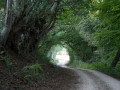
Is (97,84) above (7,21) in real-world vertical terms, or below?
below

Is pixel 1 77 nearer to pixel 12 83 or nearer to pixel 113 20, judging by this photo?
pixel 12 83

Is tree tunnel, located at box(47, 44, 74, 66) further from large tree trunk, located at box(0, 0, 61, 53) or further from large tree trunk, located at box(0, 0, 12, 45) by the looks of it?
large tree trunk, located at box(0, 0, 12, 45)

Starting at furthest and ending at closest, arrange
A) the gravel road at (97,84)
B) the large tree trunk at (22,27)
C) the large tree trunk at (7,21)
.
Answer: the large tree trunk at (22,27) → the large tree trunk at (7,21) → the gravel road at (97,84)

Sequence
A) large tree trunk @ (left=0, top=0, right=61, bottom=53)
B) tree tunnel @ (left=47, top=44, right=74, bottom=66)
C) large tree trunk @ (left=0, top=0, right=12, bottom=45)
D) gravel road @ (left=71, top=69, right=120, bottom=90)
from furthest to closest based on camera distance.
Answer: tree tunnel @ (left=47, top=44, right=74, bottom=66) → large tree trunk @ (left=0, top=0, right=61, bottom=53) → large tree trunk @ (left=0, top=0, right=12, bottom=45) → gravel road @ (left=71, top=69, right=120, bottom=90)

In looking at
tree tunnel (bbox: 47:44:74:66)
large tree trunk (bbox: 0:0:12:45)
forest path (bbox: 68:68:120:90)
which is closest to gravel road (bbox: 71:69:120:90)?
forest path (bbox: 68:68:120:90)

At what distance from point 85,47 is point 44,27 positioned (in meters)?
17.3

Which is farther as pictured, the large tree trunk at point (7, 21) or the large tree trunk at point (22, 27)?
the large tree trunk at point (22, 27)

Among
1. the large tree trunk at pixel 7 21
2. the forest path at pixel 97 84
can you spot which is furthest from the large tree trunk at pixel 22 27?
the forest path at pixel 97 84

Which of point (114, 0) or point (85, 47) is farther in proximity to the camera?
point (85, 47)

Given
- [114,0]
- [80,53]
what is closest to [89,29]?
[80,53]

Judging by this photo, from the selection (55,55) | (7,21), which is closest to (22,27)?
(7,21)

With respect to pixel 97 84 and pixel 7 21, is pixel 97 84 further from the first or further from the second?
pixel 7 21

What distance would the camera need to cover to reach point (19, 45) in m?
11.9

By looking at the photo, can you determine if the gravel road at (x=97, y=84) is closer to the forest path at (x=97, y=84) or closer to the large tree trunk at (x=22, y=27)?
the forest path at (x=97, y=84)
